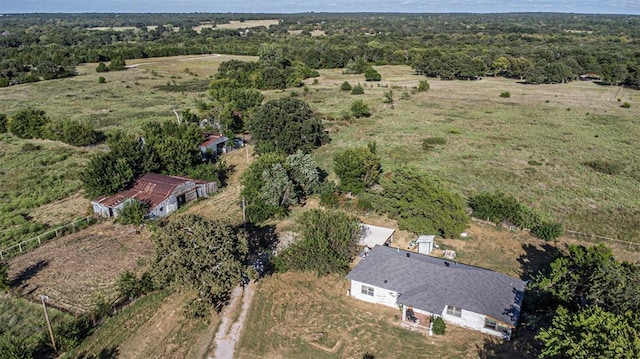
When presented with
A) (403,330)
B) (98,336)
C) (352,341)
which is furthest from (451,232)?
(98,336)

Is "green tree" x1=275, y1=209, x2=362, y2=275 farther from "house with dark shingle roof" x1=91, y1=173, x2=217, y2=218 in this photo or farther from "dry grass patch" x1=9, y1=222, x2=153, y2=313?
"house with dark shingle roof" x1=91, y1=173, x2=217, y2=218

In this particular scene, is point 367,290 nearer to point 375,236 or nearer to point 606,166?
point 375,236

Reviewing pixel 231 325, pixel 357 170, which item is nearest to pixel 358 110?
→ pixel 357 170

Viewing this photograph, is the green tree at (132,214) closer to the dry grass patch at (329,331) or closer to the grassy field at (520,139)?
the dry grass patch at (329,331)

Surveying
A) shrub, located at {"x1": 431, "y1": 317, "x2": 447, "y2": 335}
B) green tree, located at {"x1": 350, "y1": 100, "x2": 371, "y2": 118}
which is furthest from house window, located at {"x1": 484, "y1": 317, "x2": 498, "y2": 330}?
green tree, located at {"x1": 350, "y1": 100, "x2": 371, "y2": 118}

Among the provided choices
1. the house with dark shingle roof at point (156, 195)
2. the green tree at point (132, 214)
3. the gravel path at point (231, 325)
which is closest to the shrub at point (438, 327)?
the gravel path at point (231, 325)

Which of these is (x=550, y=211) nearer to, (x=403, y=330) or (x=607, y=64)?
(x=403, y=330)
